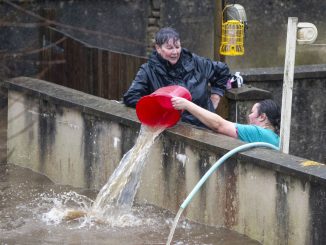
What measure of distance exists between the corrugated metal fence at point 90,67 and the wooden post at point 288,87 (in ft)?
12.7

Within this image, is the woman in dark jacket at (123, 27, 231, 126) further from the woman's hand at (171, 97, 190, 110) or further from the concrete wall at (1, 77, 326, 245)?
the woman's hand at (171, 97, 190, 110)

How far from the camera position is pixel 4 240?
7.50m

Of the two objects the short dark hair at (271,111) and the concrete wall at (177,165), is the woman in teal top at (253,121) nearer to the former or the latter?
the short dark hair at (271,111)

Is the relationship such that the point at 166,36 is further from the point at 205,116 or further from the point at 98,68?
the point at 98,68

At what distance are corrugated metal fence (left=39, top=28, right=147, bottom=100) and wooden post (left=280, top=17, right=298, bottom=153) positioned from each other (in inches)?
152

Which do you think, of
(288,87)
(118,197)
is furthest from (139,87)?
(288,87)

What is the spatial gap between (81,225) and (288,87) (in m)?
2.05

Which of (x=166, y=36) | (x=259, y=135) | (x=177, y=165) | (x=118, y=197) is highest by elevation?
(x=166, y=36)

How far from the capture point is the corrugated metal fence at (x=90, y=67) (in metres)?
11.4

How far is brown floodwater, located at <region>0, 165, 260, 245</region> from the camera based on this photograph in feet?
24.5

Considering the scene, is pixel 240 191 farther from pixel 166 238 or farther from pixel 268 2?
pixel 268 2

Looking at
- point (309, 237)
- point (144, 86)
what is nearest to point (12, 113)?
point (144, 86)

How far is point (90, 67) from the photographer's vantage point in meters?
11.9

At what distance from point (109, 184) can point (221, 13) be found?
2.73 metres
